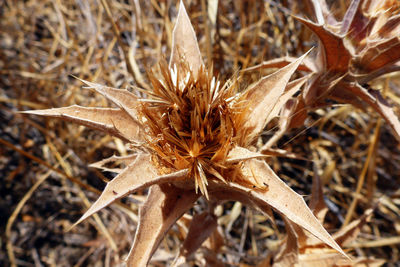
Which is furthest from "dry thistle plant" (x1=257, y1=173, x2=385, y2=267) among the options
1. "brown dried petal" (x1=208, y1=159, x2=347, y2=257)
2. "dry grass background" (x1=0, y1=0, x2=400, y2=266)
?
"dry grass background" (x1=0, y1=0, x2=400, y2=266)

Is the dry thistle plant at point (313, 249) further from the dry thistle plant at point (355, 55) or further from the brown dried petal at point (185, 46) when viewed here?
the brown dried petal at point (185, 46)

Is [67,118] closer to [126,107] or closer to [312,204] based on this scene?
[126,107]

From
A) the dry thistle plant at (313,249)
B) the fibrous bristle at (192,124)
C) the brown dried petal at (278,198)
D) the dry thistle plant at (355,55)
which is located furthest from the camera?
the dry thistle plant at (313,249)

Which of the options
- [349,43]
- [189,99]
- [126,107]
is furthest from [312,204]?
[126,107]

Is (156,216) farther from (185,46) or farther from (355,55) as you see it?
(355,55)

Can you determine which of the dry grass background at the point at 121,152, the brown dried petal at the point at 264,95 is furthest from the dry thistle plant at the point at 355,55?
the dry grass background at the point at 121,152

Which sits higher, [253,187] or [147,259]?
[253,187]
